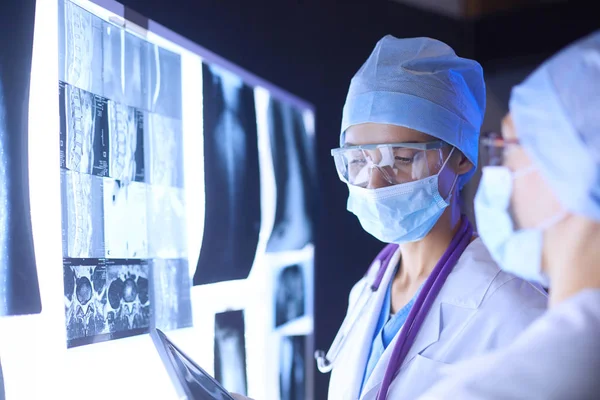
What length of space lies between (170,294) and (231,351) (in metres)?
0.35

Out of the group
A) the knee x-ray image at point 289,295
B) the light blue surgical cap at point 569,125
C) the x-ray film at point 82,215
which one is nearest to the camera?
the light blue surgical cap at point 569,125

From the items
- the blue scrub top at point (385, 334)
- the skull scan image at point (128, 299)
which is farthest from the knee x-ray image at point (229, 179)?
the blue scrub top at point (385, 334)

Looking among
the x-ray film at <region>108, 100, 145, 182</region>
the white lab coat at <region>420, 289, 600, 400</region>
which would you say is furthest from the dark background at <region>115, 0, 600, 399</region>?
the white lab coat at <region>420, 289, 600, 400</region>

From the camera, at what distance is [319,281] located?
9.26ft

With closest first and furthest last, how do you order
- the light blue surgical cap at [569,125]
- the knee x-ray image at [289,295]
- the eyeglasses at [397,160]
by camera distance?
the light blue surgical cap at [569,125], the eyeglasses at [397,160], the knee x-ray image at [289,295]

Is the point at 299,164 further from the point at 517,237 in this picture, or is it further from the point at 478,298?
the point at 517,237

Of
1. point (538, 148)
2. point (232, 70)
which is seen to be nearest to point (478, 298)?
point (538, 148)

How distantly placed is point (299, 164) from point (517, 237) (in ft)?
5.03

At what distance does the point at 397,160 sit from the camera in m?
1.55

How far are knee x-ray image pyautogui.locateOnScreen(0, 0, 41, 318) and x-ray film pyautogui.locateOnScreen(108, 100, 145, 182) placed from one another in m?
0.24

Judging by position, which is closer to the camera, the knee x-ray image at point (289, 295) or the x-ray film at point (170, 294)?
the x-ray film at point (170, 294)

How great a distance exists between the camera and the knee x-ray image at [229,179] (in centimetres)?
181

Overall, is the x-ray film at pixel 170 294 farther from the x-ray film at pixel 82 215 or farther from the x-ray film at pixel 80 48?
the x-ray film at pixel 80 48

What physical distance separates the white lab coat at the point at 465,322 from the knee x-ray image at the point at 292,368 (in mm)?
713
